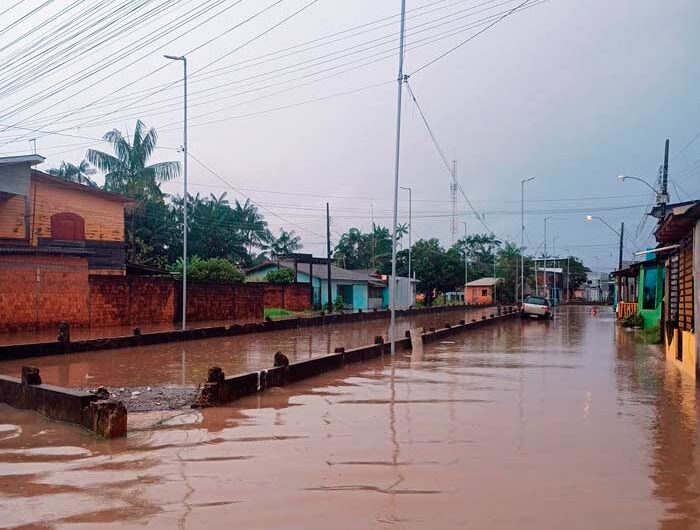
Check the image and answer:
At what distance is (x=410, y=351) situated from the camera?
20.9 metres

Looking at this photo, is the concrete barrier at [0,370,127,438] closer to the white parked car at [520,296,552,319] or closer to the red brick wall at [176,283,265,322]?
the red brick wall at [176,283,265,322]

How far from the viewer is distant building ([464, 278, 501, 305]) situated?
261 feet

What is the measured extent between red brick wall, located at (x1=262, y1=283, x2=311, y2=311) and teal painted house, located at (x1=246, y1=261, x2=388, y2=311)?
2.38 meters

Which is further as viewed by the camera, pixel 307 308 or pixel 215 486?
pixel 307 308

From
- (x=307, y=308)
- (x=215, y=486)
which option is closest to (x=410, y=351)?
(x=215, y=486)

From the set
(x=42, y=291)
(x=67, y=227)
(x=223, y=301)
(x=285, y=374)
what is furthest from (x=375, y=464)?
(x=223, y=301)

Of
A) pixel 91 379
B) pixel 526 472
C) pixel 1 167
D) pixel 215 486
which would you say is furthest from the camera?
pixel 1 167

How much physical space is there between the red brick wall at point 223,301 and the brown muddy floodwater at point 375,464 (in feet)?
74.2

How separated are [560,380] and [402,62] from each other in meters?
9.01

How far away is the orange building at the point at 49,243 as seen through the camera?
24.2 metres

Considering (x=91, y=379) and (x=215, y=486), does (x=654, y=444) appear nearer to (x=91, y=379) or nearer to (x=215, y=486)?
(x=215, y=486)

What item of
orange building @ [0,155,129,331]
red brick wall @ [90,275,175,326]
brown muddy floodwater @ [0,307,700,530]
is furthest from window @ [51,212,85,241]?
brown muddy floodwater @ [0,307,700,530]

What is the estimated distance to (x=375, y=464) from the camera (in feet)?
23.5

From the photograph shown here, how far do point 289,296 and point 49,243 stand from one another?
16.8 m
